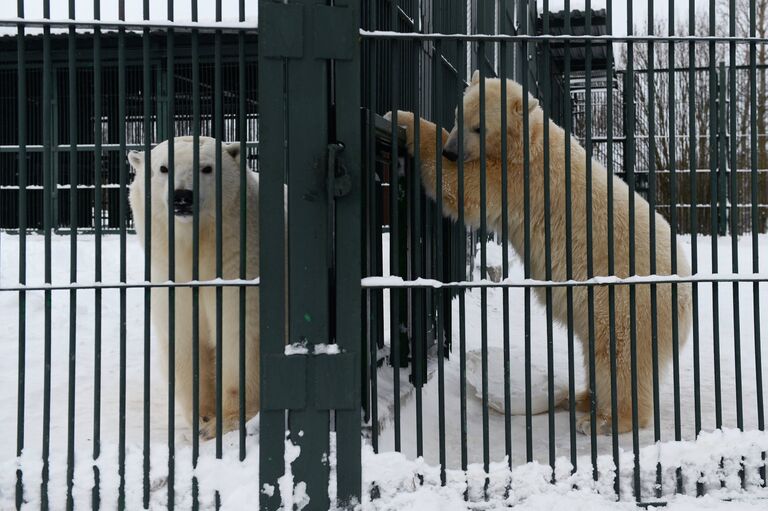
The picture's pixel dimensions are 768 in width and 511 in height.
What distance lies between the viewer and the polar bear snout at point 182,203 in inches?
111

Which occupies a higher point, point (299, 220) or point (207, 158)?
point (207, 158)

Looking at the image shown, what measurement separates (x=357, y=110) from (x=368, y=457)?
1092 mm

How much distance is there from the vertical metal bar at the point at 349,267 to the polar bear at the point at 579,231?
107 cm

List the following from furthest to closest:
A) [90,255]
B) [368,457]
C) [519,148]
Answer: [90,255]
[519,148]
[368,457]

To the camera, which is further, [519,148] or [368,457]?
[519,148]

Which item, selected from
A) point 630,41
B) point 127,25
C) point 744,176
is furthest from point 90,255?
point 744,176

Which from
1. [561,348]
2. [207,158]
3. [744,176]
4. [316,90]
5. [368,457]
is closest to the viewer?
[316,90]

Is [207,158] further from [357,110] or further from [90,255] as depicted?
[90,255]

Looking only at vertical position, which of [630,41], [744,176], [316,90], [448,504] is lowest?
[448,504]

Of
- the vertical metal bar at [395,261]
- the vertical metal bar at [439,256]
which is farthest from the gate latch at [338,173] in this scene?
the vertical metal bar at [439,256]

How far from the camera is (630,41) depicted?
2.44m

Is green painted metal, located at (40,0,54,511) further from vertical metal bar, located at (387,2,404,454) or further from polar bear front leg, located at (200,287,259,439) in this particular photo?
vertical metal bar, located at (387,2,404,454)

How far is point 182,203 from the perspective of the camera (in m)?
2.82

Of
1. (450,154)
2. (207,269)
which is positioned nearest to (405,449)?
(207,269)
